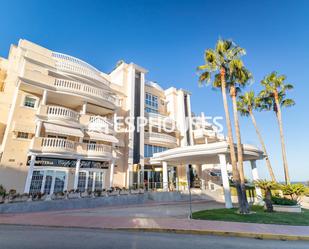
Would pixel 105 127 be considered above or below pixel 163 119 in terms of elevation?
below

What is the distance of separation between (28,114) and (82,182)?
859cm

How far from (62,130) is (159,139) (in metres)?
13.6

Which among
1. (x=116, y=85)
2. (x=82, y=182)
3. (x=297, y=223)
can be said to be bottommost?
(x=297, y=223)

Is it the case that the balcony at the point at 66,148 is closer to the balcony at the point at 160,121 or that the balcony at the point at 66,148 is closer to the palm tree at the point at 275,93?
the balcony at the point at 160,121

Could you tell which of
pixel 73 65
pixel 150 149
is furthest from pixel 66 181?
pixel 73 65

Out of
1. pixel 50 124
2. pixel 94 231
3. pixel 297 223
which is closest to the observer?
pixel 94 231

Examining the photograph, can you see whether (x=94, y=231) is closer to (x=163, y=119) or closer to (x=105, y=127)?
(x=105, y=127)

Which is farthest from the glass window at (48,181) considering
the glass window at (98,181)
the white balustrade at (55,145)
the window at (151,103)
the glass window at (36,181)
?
the window at (151,103)

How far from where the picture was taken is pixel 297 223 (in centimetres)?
1012

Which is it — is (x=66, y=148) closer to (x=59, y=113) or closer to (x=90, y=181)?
(x=59, y=113)

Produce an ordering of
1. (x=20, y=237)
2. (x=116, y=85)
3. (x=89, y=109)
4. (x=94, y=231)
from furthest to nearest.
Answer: (x=116, y=85)
(x=89, y=109)
(x=94, y=231)
(x=20, y=237)

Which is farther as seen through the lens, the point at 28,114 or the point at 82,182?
the point at 82,182

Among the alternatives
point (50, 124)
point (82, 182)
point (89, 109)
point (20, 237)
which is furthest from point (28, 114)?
point (20, 237)

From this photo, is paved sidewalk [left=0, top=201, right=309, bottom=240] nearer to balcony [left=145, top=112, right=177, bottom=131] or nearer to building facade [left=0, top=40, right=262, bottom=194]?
building facade [left=0, top=40, right=262, bottom=194]
